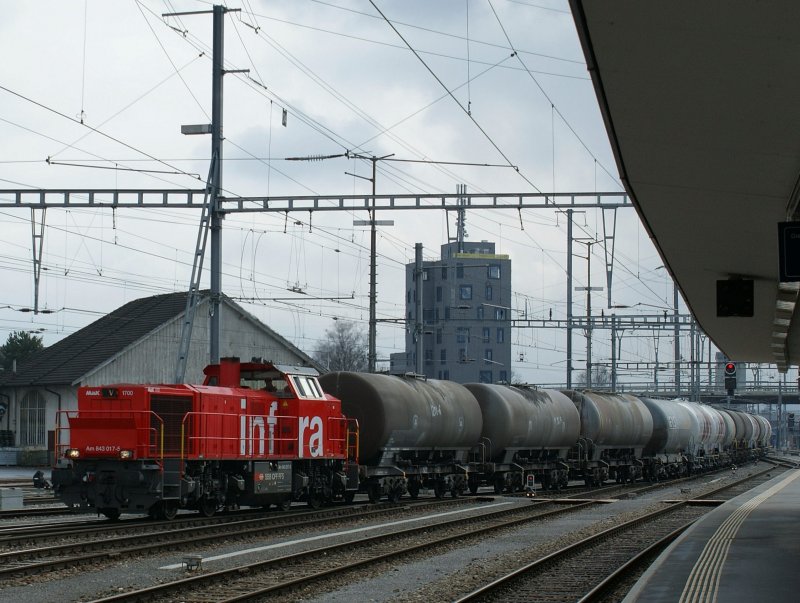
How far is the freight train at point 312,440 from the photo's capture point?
20.9m

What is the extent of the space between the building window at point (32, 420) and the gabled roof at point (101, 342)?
1.04 m

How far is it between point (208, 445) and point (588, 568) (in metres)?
8.76

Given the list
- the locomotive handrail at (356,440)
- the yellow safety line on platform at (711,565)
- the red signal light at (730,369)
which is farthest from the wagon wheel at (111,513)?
the red signal light at (730,369)

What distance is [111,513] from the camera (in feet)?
71.9

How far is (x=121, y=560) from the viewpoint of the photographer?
16031 mm

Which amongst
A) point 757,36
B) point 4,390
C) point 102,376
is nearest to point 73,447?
point 757,36

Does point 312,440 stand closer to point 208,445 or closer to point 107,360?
point 208,445

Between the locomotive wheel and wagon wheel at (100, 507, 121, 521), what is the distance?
1682mm

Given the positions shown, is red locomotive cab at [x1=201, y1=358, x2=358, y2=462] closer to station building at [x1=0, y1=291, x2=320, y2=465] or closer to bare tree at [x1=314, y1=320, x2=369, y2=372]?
station building at [x1=0, y1=291, x2=320, y2=465]

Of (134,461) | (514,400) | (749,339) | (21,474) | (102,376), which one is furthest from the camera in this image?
(102,376)

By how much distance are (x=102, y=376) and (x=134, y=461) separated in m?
32.7

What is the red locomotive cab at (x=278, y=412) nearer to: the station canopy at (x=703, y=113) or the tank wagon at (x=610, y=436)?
the station canopy at (x=703, y=113)

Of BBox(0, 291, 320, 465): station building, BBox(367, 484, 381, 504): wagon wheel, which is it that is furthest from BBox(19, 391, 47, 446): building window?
BBox(367, 484, 381, 504): wagon wheel

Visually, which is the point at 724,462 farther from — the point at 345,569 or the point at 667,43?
the point at 667,43
